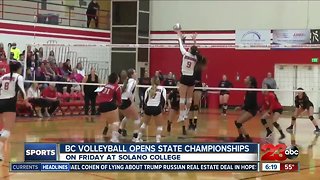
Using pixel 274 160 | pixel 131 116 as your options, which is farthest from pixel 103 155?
pixel 131 116

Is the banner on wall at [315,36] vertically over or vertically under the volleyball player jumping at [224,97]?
over

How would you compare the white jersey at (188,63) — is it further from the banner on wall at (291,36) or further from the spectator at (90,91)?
the banner on wall at (291,36)

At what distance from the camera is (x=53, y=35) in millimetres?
25266

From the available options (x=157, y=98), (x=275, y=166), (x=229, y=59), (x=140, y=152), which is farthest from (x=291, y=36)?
(x=140, y=152)

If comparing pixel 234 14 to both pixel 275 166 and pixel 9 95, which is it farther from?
pixel 275 166

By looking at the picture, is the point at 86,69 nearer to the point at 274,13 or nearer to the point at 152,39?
the point at 152,39

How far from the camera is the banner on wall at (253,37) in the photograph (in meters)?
27.6

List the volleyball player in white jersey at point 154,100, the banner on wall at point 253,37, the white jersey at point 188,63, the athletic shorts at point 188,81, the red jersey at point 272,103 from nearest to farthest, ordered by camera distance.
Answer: the volleyball player in white jersey at point 154,100 < the white jersey at point 188,63 < the athletic shorts at point 188,81 < the red jersey at point 272,103 < the banner on wall at point 253,37

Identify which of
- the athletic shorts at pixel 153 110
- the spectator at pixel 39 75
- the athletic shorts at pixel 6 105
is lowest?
the athletic shorts at pixel 153 110

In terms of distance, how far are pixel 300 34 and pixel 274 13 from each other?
6.23 feet

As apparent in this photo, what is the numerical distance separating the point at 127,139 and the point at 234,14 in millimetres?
17510

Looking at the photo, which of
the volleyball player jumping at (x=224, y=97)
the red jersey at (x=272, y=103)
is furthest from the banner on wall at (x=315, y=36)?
the red jersey at (x=272, y=103)

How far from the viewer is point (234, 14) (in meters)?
28.7

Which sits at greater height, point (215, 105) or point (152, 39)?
point (152, 39)
